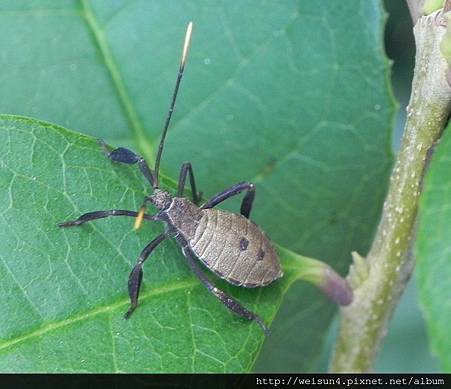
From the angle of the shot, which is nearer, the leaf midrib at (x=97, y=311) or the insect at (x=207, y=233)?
the leaf midrib at (x=97, y=311)

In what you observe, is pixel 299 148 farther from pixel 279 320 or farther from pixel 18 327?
pixel 18 327

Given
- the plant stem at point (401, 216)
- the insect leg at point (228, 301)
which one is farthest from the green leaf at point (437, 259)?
the insect leg at point (228, 301)

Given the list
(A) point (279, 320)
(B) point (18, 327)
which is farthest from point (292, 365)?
(B) point (18, 327)

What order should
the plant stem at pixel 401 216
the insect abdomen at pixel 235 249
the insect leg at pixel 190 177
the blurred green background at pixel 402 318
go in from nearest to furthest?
the plant stem at pixel 401 216
the insect abdomen at pixel 235 249
the insect leg at pixel 190 177
the blurred green background at pixel 402 318

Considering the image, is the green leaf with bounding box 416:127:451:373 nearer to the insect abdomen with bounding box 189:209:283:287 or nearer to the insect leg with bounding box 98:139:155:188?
the insect abdomen with bounding box 189:209:283:287

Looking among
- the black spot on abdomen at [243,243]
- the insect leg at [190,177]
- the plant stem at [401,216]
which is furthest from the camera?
the insect leg at [190,177]

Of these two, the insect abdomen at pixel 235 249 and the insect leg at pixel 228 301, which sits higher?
the insect leg at pixel 228 301

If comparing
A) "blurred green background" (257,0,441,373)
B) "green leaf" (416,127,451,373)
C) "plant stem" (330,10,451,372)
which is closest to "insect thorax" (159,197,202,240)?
"plant stem" (330,10,451,372)

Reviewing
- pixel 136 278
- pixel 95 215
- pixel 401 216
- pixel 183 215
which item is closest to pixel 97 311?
pixel 136 278

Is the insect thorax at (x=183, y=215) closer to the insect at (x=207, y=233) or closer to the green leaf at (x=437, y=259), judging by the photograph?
the insect at (x=207, y=233)
